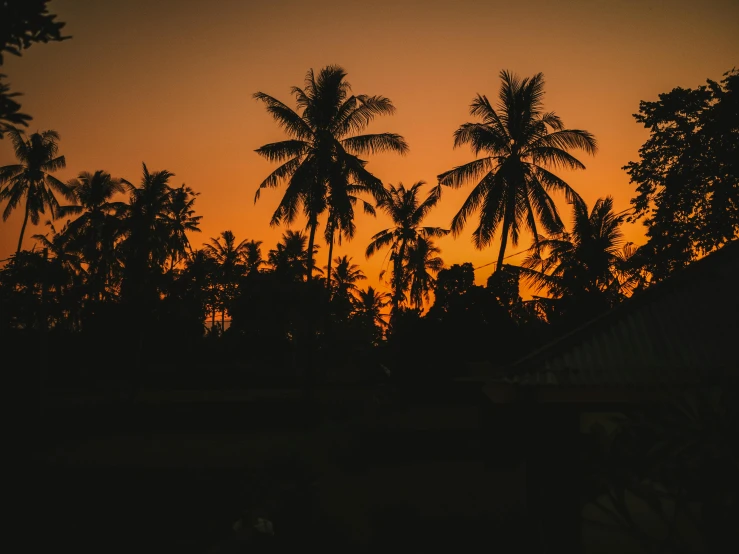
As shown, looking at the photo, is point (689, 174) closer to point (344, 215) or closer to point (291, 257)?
point (344, 215)

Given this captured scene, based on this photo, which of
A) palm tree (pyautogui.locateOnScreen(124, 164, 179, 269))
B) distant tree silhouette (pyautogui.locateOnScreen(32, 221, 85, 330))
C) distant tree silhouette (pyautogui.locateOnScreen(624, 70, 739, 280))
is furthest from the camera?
palm tree (pyautogui.locateOnScreen(124, 164, 179, 269))

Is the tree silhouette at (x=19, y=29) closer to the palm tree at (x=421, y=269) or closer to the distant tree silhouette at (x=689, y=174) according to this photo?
the distant tree silhouette at (x=689, y=174)

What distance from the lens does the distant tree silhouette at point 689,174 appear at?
13375mm

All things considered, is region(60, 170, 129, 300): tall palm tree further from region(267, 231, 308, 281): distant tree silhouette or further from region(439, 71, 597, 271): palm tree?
region(439, 71, 597, 271): palm tree

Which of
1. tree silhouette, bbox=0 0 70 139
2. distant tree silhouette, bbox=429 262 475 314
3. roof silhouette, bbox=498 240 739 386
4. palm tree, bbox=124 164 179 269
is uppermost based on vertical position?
palm tree, bbox=124 164 179 269

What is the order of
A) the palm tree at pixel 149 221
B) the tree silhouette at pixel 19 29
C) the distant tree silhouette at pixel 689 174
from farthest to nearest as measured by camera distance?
the palm tree at pixel 149 221 < the distant tree silhouette at pixel 689 174 < the tree silhouette at pixel 19 29

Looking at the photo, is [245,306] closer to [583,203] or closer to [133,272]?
[133,272]

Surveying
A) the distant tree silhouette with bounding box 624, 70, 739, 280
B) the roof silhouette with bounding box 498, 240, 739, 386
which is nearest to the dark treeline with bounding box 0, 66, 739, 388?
the distant tree silhouette with bounding box 624, 70, 739, 280

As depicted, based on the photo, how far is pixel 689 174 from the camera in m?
14.1

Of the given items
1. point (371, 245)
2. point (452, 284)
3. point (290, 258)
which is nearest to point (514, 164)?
point (452, 284)

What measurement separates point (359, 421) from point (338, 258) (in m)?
31.9

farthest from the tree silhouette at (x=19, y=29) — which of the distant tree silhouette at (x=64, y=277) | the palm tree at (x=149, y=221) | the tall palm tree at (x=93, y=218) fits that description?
the tall palm tree at (x=93, y=218)

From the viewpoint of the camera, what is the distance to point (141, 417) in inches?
692

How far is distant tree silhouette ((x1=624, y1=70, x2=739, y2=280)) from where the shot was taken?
43.9 feet
